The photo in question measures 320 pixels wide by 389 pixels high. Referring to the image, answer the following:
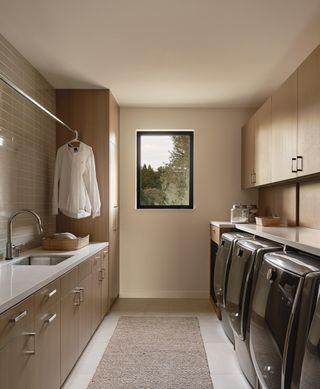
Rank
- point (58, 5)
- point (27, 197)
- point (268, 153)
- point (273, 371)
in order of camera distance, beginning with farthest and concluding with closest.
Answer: point (268, 153) → point (27, 197) → point (58, 5) → point (273, 371)

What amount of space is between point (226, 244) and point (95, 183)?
1460 millimetres

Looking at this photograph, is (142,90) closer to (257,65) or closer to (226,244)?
(257,65)

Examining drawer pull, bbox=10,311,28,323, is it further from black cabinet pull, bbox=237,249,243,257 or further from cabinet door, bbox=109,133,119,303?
cabinet door, bbox=109,133,119,303

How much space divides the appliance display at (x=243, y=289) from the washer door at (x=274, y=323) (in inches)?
12.7

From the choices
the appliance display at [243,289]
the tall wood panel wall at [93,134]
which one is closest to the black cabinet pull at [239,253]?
the appliance display at [243,289]

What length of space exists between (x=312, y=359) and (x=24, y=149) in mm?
2803

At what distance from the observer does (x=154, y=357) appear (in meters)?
3.30

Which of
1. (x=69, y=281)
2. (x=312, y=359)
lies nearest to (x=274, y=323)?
(x=312, y=359)

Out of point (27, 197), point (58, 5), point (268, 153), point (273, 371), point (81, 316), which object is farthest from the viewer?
point (268, 153)

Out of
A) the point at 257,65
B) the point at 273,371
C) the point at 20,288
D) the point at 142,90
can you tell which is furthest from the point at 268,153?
the point at 20,288

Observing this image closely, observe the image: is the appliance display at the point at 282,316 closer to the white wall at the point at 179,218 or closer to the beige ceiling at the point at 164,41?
the beige ceiling at the point at 164,41

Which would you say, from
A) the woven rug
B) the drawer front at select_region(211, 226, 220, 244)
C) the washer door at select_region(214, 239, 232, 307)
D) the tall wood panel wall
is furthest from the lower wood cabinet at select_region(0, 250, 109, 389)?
the drawer front at select_region(211, 226, 220, 244)

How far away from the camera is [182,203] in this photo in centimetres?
546

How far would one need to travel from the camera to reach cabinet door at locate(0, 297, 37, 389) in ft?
5.37
